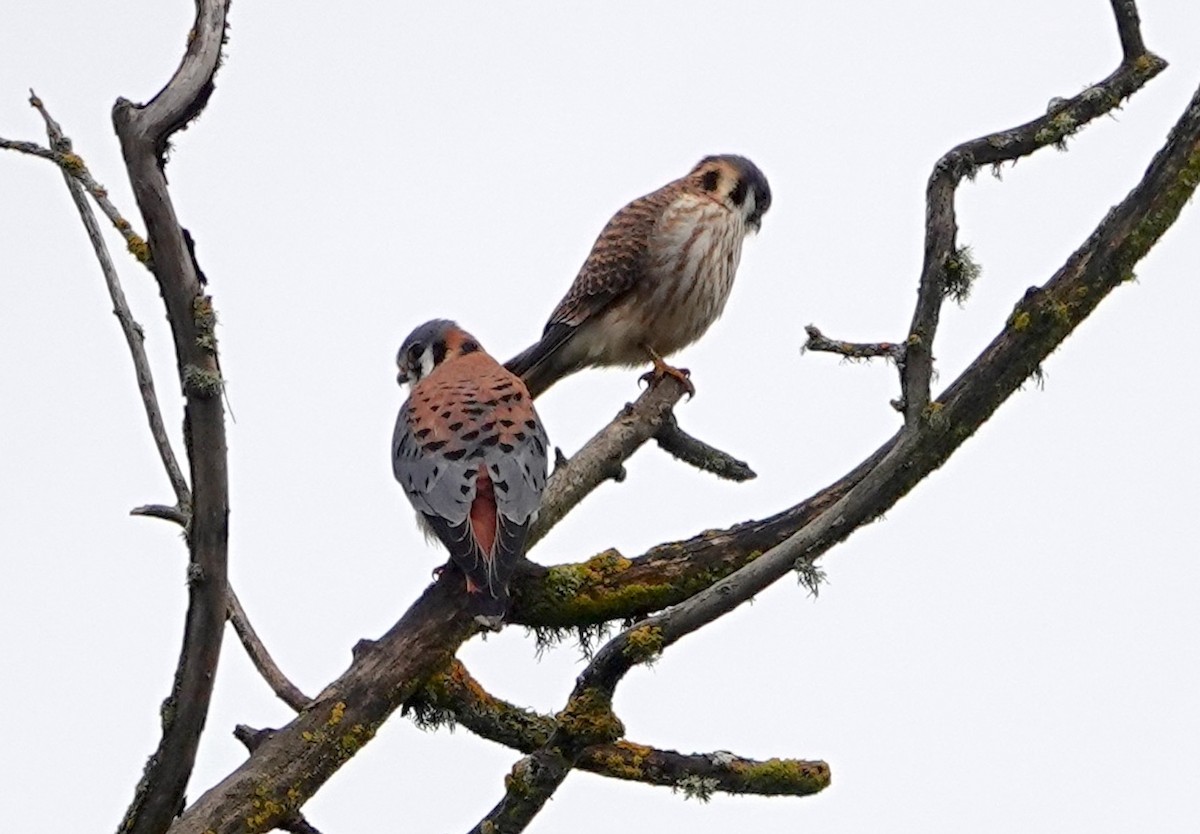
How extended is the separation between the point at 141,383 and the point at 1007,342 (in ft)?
5.62

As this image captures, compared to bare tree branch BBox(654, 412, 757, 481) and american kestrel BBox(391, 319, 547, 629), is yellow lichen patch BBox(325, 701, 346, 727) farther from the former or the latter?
bare tree branch BBox(654, 412, 757, 481)

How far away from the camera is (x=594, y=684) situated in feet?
10.3

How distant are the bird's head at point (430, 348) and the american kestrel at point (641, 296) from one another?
0.69m

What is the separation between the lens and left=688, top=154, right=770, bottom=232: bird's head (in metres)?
6.78

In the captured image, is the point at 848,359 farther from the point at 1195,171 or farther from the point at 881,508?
the point at 1195,171

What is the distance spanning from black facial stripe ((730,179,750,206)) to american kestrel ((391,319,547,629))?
178 centimetres

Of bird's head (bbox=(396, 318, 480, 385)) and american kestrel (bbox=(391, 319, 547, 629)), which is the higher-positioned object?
bird's head (bbox=(396, 318, 480, 385))

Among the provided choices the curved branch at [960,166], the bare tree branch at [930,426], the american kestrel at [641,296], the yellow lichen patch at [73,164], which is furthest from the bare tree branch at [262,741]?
the american kestrel at [641,296]

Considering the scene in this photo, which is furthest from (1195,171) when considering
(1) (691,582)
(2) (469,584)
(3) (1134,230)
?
(2) (469,584)

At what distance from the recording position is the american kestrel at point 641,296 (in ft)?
20.8

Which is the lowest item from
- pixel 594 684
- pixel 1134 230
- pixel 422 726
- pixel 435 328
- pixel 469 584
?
pixel 594 684

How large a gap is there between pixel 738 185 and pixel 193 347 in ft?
13.5

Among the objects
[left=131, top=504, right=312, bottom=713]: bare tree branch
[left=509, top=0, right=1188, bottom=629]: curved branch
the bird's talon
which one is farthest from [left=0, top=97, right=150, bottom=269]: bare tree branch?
the bird's talon

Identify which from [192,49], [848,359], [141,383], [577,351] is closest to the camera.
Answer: [192,49]
